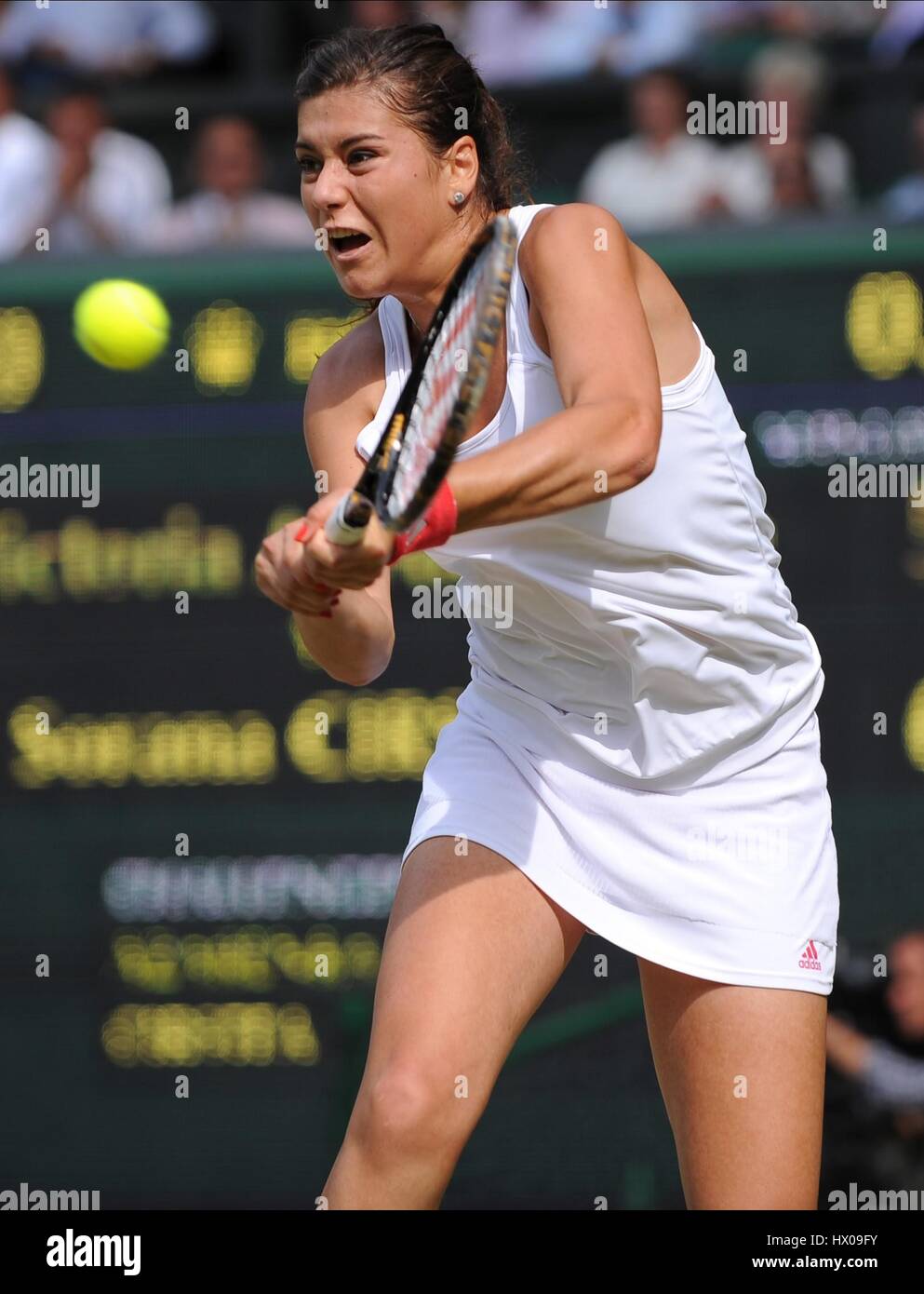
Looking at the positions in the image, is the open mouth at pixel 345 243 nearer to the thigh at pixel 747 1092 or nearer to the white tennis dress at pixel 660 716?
→ the white tennis dress at pixel 660 716

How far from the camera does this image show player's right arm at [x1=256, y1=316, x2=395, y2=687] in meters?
2.44

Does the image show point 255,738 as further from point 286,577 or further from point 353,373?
point 286,577

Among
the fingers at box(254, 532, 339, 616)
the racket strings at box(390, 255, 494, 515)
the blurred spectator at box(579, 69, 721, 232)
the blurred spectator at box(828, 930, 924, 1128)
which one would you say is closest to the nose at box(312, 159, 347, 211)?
the racket strings at box(390, 255, 494, 515)

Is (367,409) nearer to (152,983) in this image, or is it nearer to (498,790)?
(498,790)

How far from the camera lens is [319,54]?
2.41 meters

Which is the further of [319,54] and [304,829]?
[304,829]

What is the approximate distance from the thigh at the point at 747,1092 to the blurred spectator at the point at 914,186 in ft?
9.47

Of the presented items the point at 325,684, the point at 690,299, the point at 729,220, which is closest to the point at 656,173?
the point at 729,220

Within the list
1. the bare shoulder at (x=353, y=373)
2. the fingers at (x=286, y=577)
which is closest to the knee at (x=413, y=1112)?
the fingers at (x=286, y=577)

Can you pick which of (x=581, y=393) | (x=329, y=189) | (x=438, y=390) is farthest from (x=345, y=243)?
(x=581, y=393)

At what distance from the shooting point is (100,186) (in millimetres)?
5316

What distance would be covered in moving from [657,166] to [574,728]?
10.00 feet

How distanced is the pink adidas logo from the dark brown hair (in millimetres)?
1054
